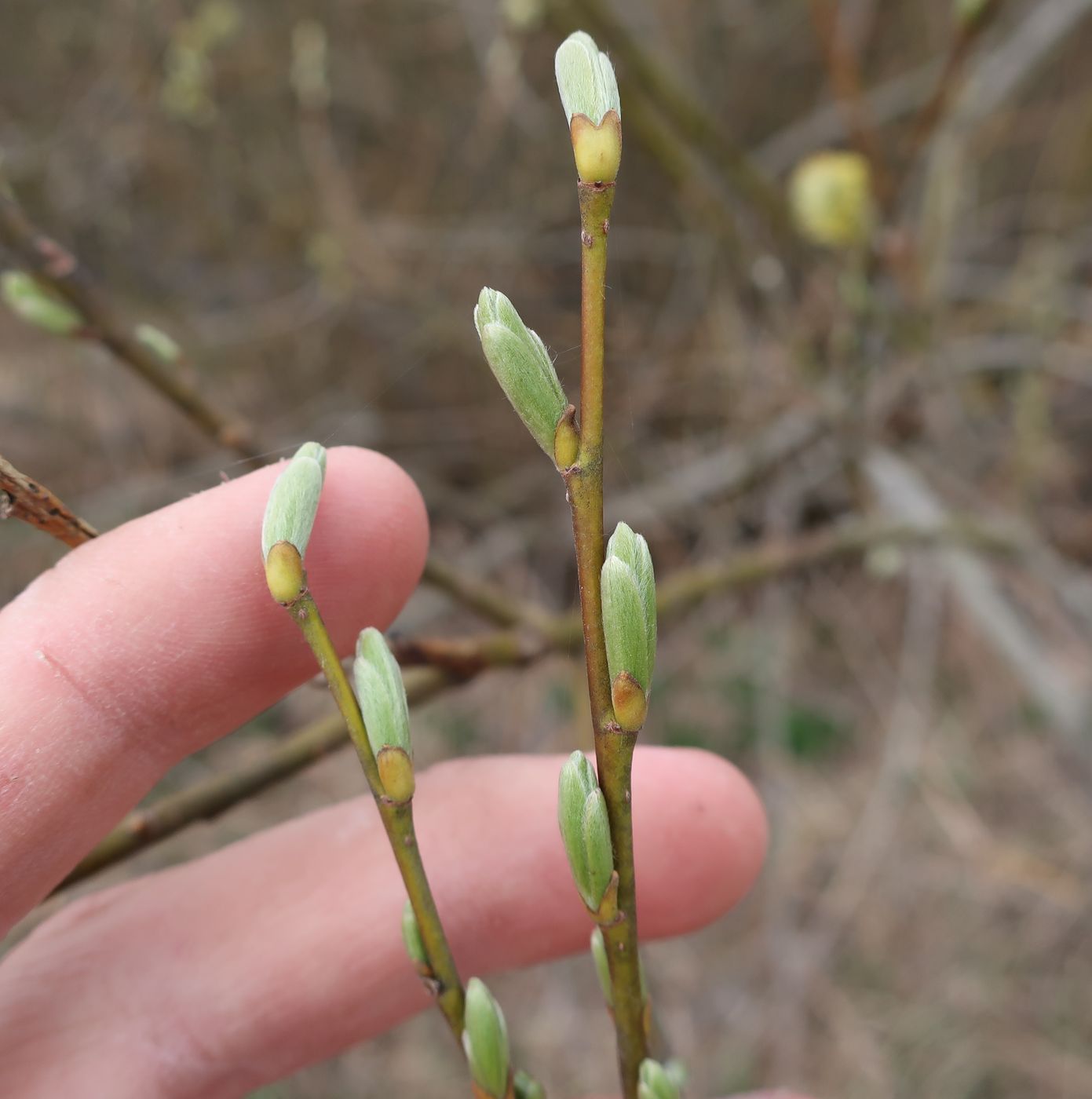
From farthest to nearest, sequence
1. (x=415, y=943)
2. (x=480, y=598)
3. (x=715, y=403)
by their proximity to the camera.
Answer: (x=715, y=403), (x=480, y=598), (x=415, y=943)

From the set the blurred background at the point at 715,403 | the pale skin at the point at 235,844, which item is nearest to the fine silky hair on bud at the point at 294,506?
the pale skin at the point at 235,844

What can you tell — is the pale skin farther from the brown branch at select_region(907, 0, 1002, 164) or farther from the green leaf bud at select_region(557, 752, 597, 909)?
the brown branch at select_region(907, 0, 1002, 164)

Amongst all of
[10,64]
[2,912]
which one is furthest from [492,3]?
[2,912]

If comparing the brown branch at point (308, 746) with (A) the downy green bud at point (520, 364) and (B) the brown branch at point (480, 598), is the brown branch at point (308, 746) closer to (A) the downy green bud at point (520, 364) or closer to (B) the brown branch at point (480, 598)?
(B) the brown branch at point (480, 598)

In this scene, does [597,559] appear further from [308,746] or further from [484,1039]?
[308,746]

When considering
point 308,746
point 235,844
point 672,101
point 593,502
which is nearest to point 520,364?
point 593,502

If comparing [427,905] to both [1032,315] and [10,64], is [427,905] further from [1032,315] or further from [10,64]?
[10,64]
